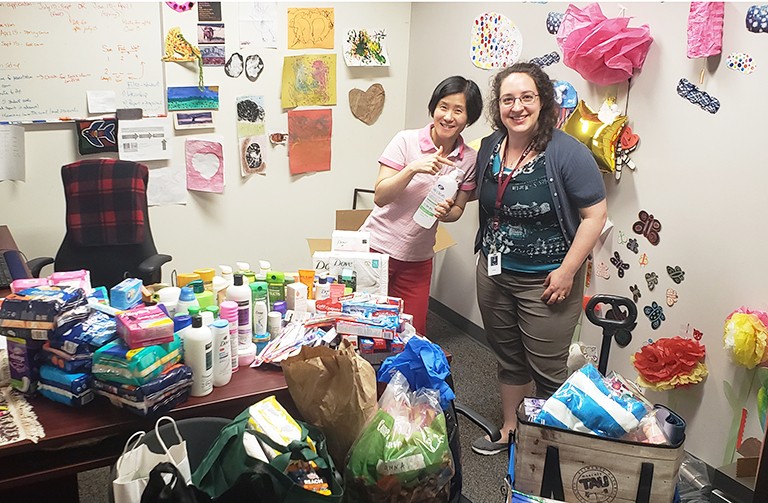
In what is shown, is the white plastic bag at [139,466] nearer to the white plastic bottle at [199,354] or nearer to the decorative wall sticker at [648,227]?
the white plastic bottle at [199,354]

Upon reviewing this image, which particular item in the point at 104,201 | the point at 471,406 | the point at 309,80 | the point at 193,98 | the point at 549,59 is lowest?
the point at 471,406

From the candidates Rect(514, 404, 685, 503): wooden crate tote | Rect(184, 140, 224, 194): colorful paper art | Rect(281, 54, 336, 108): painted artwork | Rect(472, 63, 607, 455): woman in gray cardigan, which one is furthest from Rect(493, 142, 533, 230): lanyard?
Rect(184, 140, 224, 194): colorful paper art

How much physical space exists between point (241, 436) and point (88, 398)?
465 millimetres

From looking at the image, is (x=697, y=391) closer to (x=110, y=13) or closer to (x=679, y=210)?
(x=679, y=210)

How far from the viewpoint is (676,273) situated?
251 cm

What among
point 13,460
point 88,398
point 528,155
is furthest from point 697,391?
point 13,460

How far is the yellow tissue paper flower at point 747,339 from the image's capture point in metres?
2.13

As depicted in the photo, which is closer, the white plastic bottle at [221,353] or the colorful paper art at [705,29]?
the white plastic bottle at [221,353]

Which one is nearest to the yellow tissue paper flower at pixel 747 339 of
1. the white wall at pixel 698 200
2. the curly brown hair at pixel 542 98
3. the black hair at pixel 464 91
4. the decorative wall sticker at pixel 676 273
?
the white wall at pixel 698 200

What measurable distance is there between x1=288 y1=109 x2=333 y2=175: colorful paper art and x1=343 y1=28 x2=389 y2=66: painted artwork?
35 centimetres

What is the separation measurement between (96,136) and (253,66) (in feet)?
2.97

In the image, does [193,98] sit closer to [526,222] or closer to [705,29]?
[526,222]

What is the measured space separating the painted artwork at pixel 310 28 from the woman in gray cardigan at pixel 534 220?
158 centimetres

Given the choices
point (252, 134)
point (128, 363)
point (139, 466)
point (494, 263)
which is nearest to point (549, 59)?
point (494, 263)
